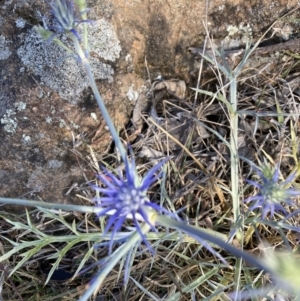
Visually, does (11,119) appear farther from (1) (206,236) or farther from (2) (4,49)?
(1) (206,236)

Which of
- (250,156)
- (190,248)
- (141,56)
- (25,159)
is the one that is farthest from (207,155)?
(25,159)

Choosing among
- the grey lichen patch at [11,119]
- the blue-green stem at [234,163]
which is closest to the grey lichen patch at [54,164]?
the grey lichen patch at [11,119]

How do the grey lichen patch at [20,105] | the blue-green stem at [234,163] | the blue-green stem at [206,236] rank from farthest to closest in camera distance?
the grey lichen patch at [20,105], the blue-green stem at [234,163], the blue-green stem at [206,236]

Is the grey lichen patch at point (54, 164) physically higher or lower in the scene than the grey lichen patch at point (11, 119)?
lower

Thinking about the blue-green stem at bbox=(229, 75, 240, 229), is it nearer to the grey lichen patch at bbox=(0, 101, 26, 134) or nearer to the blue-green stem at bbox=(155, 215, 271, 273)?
the blue-green stem at bbox=(155, 215, 271, 273)

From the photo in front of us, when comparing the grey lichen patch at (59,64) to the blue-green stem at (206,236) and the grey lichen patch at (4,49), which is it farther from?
the blue-green stem at (206,236)

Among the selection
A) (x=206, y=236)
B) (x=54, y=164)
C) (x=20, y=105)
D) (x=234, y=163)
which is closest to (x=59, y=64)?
(x=20, y=105)

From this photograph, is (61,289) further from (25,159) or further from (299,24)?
(299,24)
